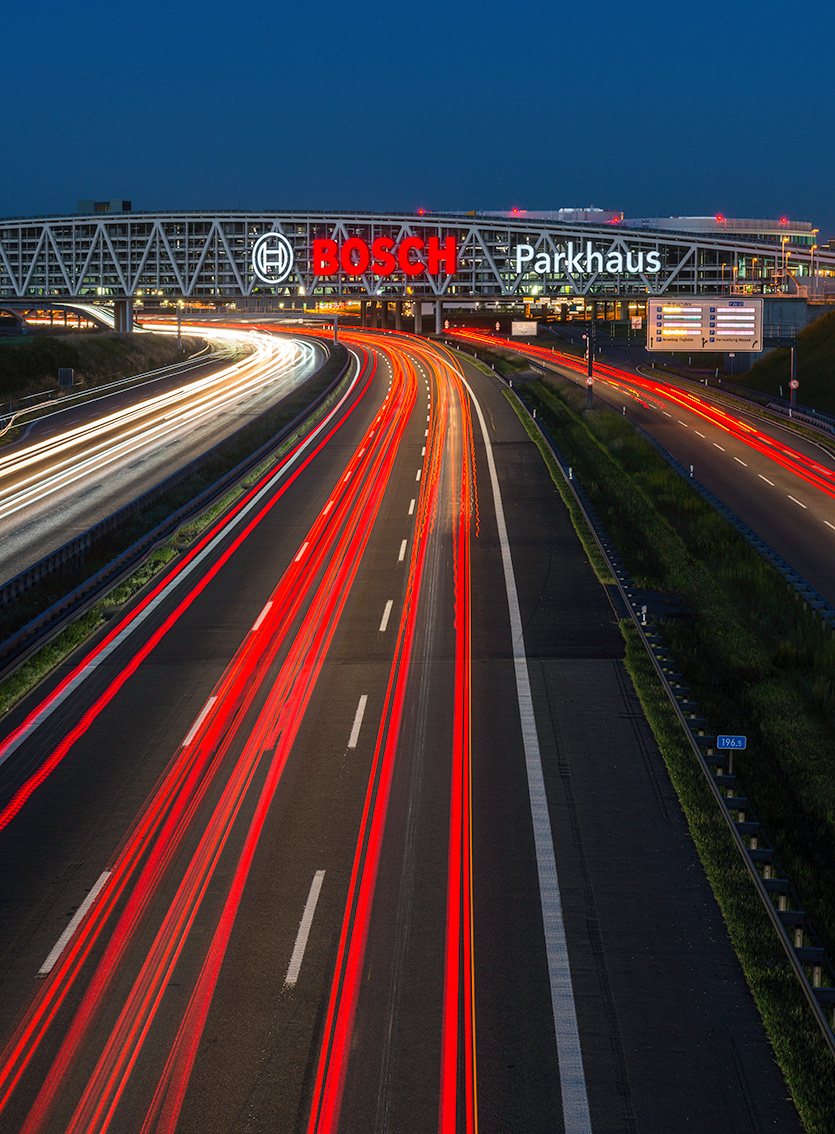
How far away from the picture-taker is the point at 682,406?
77938 millimetres

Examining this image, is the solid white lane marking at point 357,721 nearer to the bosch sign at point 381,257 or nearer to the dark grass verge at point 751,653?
the dark grass verge at point 751,653

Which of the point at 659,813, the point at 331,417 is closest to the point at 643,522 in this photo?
the point at 659,813

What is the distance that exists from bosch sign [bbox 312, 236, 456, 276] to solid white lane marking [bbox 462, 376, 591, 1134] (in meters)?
109

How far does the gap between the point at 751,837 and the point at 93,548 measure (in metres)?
24.4

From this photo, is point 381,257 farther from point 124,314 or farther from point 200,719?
point 200,719

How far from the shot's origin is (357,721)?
1989 centimetres

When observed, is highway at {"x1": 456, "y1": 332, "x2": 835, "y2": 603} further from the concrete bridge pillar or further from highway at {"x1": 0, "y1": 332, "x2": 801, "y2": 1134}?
the concrete bridge pillar

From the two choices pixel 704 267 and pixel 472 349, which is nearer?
pixel 472 349

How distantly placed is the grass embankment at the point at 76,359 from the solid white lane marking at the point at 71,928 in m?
62.9

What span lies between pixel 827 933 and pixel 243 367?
8690 cm

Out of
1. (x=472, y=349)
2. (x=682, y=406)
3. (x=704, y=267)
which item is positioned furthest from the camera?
(x=704, y=267)

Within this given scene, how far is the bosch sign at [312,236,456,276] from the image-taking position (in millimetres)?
125312

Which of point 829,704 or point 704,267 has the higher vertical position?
point 704,267

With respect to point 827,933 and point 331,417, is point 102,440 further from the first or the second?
point 827,933
